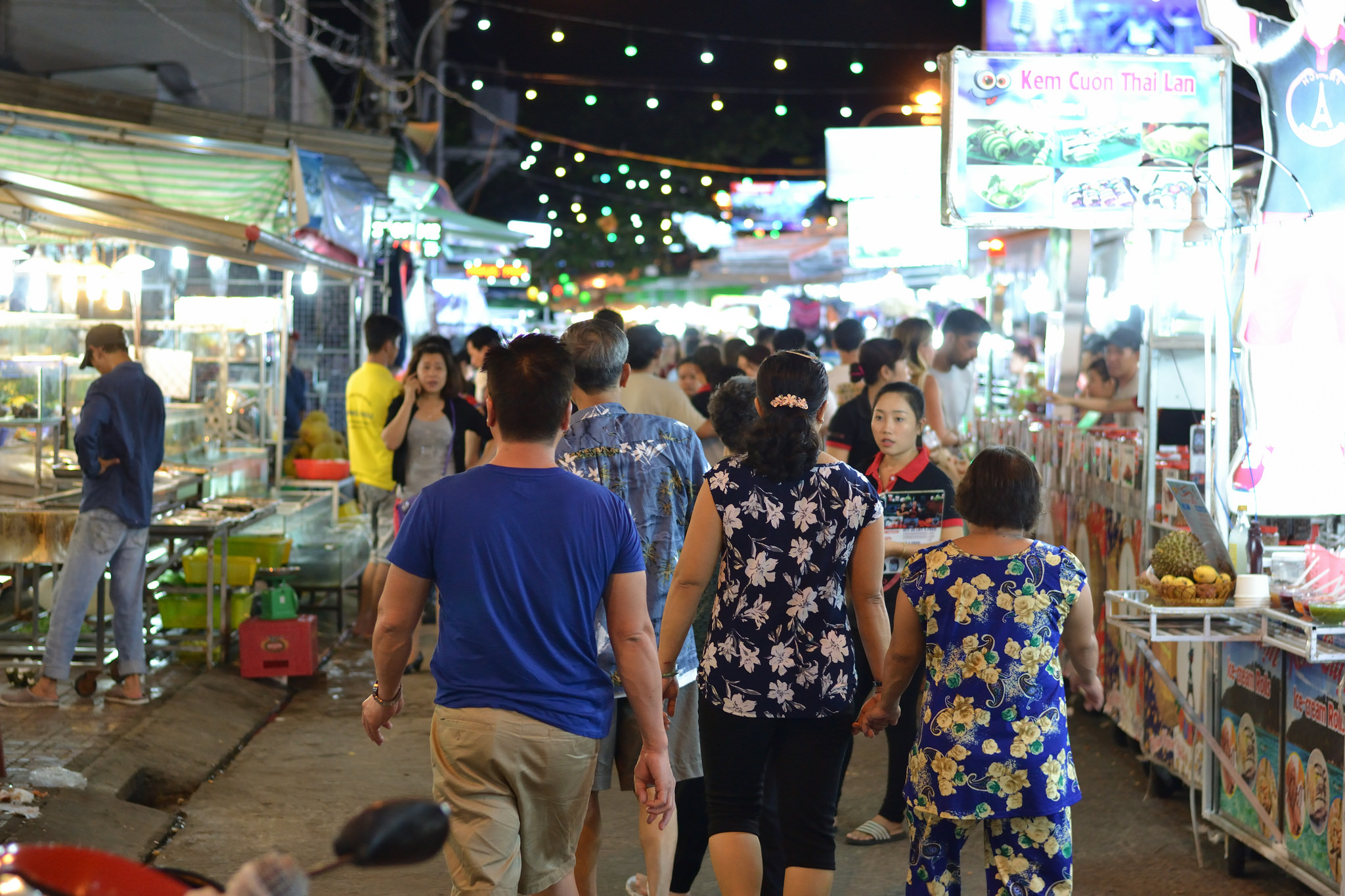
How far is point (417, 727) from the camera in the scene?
23.4 feet

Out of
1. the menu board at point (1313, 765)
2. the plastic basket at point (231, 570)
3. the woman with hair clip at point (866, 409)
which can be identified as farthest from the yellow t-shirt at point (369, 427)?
the menu board at point (1313, 765)

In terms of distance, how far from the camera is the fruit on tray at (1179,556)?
4746 millimetres

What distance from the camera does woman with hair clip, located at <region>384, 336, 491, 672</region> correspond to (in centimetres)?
786

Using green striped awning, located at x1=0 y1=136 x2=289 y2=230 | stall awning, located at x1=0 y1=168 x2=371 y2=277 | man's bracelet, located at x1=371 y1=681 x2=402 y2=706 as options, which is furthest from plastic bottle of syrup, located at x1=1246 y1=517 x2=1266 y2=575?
green striped awning, located at x1=0 y1=136 x2=289 y2=230

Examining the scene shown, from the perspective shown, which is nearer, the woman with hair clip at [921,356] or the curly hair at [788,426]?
the curly hair at [788,426]

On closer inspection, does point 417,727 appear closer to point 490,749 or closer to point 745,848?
point 745,848

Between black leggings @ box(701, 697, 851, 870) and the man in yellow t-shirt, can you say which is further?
the man in yellow t-shirt

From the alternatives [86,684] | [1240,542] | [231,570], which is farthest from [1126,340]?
[86,684]

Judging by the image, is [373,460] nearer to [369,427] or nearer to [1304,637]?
[369,427]

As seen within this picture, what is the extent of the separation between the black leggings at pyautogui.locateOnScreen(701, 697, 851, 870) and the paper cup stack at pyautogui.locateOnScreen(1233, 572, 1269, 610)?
1796 millimetres

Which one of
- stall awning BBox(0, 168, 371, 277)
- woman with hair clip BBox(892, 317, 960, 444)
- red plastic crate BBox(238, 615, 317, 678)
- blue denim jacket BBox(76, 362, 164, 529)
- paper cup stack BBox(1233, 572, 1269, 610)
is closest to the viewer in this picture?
paper cup stack BBox(1233, 572, 1269, 610)

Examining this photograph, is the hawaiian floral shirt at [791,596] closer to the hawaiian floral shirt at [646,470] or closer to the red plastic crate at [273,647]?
the hawaiian floral shirt at [646,470]

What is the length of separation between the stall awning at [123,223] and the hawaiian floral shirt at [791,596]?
14.1ft

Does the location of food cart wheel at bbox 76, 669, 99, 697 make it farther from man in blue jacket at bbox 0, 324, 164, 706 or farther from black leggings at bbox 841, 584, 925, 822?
black leggings at bbox 841, 584, 925, 822
